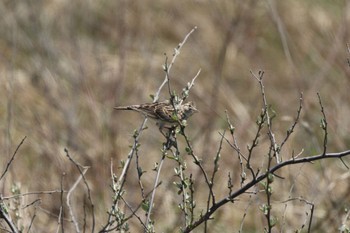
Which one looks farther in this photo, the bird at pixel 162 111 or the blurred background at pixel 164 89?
the blurred background at pixel 164 89

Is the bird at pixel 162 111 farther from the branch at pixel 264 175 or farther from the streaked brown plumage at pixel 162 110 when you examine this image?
the branch at pixel 264 175

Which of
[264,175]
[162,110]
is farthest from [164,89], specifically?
[264,175]

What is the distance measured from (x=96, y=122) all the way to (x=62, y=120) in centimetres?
78

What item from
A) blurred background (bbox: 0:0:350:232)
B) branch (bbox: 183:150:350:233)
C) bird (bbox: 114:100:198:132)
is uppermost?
blurred background (bbox: 0:0:350:232)

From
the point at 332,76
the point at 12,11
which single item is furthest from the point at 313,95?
the point at 12,11

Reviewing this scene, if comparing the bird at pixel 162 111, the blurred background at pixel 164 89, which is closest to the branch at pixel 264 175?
the bird at pixel 162 111

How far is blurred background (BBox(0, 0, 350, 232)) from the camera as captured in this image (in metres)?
6.72

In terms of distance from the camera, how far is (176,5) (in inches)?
403

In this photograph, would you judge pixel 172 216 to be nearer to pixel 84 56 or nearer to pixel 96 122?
pixel 96 122

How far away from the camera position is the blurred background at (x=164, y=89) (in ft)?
22.1

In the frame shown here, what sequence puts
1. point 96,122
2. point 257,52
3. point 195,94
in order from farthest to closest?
1. point 257,52
2. point 195,94
3. point 96,122

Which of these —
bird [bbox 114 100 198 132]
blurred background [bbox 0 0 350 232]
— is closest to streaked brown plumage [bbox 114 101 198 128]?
bird [bbox 114 100 198 132]

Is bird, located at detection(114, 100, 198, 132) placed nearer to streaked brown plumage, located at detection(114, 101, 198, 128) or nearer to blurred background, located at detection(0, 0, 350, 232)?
streaked brown plumage, located at detection(114, 101, 198, 128)

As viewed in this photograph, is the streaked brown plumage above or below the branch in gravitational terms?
above
